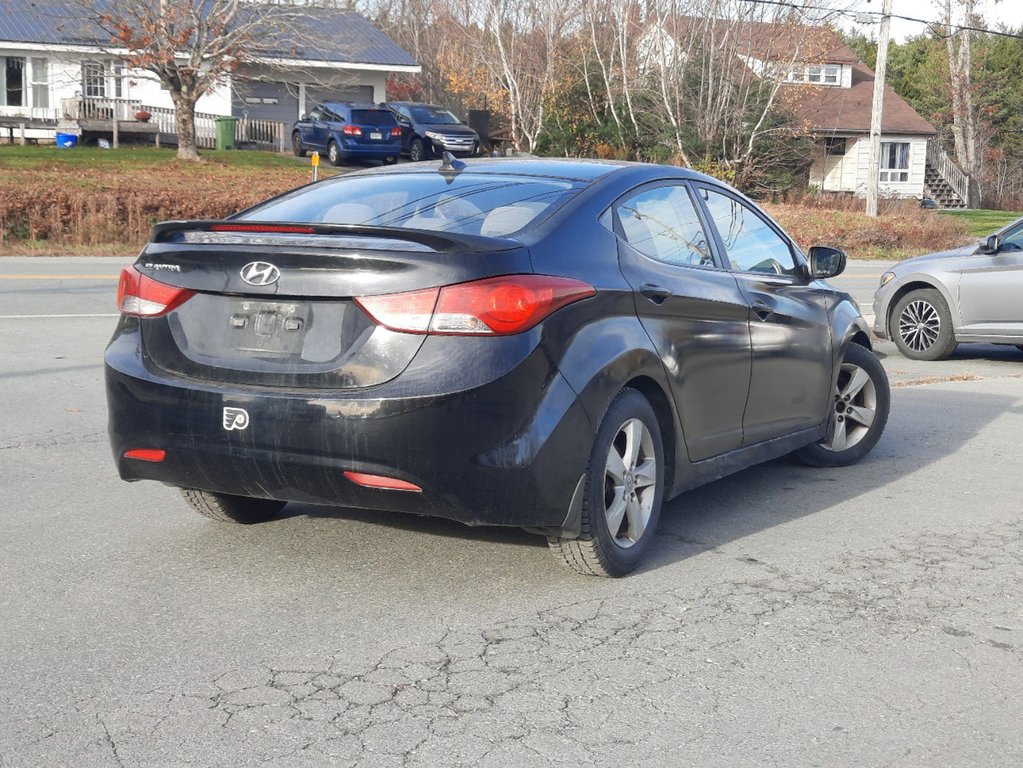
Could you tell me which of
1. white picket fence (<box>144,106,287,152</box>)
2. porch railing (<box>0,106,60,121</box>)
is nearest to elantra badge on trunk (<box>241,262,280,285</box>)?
white picket fence (<box>144,106,287,152</box>)

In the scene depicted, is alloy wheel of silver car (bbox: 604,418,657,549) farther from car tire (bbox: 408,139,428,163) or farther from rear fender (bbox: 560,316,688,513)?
car tire (bbox: 408,139,428,163)

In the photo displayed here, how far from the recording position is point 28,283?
16.8m

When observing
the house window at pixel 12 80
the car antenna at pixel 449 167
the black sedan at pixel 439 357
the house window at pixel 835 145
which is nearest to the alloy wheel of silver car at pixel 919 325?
the black sedan at pixel 439 357

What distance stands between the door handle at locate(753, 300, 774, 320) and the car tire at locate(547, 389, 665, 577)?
113 centimetres

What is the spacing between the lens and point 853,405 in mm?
7902

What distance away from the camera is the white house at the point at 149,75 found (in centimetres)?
4388

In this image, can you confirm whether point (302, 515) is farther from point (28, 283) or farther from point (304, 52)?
point (304, 52)

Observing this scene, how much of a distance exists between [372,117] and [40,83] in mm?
13141

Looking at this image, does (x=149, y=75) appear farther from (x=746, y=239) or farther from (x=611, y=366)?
(x=611, y=366)

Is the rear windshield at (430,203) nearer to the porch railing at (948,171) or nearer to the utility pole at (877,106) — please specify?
the utility pole at (877,106)

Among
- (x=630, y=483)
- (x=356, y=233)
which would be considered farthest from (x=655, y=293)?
(x=356, y=233)

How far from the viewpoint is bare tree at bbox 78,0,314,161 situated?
1332 inches

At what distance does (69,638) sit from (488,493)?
1500 mm

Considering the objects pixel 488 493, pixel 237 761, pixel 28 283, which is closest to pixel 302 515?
pixel 488 493
